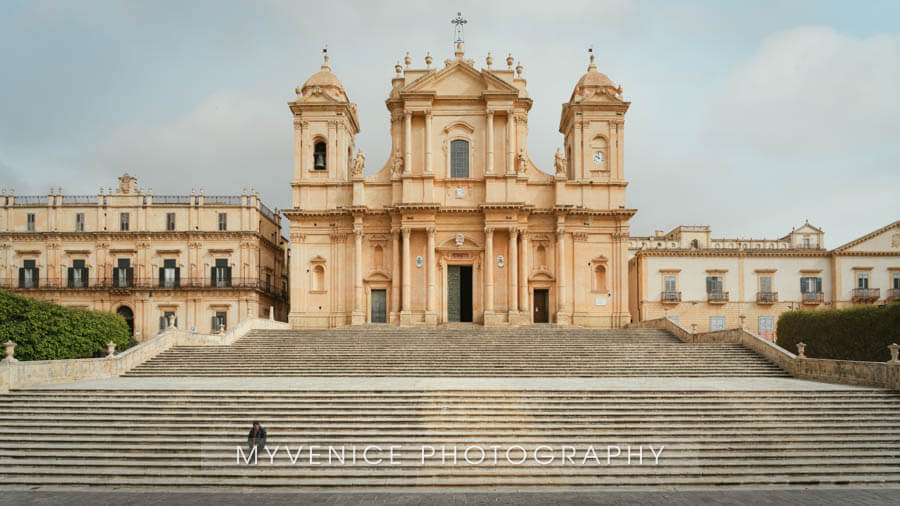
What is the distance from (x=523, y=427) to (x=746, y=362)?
40.3ft

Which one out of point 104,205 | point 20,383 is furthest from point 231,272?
point 20,383

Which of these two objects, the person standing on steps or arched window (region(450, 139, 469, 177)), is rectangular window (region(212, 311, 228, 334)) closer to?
arched window (region(450, 139, 469, 177))

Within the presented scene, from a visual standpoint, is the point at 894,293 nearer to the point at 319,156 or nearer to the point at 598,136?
the point at 598,136

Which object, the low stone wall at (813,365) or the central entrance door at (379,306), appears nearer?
the low stone wall at (813,365)

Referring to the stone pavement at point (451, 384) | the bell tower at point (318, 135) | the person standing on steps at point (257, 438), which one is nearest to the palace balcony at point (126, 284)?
the bell tower at point (318, 135)

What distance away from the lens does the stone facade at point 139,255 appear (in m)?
45.3

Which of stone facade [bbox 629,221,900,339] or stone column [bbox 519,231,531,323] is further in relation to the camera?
stone facade [bbox 629,221,900,339]

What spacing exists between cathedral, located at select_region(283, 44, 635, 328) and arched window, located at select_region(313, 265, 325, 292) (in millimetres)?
62

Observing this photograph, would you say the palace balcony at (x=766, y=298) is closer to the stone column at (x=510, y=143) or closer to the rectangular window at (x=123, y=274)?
the stone column at (x=510, y=143)

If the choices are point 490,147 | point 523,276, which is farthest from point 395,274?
point 490,147

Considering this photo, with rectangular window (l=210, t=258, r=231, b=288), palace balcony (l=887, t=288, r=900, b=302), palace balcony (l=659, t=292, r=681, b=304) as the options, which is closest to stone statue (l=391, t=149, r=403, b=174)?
rectangular window (l=210, t=258, r=231, b=288)

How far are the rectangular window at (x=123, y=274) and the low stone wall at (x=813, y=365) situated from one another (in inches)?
1306

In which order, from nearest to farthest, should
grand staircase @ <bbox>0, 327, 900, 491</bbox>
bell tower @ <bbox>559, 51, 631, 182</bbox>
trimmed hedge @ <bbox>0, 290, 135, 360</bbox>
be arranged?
grand staircase @ <bbox>0, 327, 900, 491</bbox>
trimmed hedge @ <bbox>0, 290, 135, 360</bbox>
bell tower @ <bbox>559, 51, 631, 182</bbox>

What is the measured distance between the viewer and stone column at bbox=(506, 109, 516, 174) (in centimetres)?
3775
